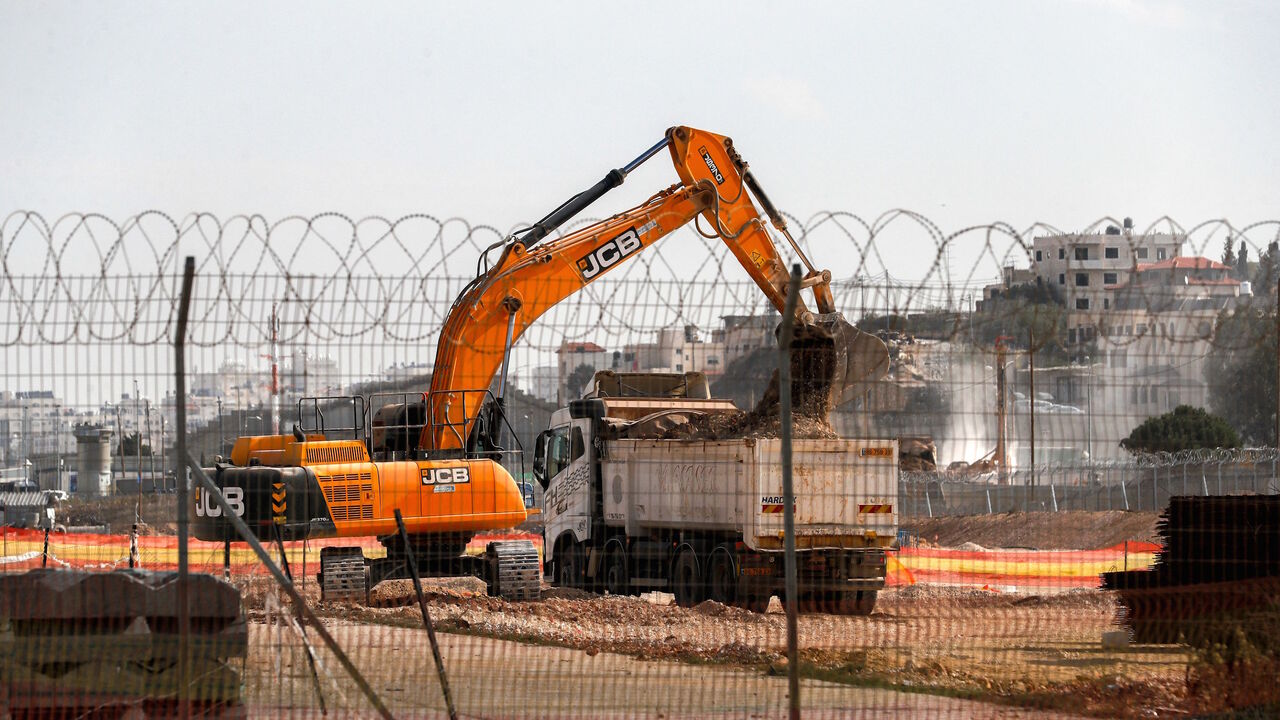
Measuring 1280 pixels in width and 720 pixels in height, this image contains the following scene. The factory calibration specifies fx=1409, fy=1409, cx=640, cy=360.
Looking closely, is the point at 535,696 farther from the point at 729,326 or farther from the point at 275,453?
the point at 275,453

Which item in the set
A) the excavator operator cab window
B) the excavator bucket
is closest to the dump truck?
the excavator operator cab window

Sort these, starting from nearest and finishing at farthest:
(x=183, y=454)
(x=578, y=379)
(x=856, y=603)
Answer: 1. (x=183, y=454)
2. (x=578, y=379)
3. (x=856, y=603)

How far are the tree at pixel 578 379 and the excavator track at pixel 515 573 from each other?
2.03 meters

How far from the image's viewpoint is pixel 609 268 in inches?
710

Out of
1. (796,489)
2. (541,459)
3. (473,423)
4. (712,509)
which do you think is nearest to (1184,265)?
(796,489)

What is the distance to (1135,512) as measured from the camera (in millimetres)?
34281

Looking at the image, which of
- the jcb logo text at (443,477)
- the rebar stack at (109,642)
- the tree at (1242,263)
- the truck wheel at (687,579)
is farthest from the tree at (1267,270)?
the rebar stack at (109,642)

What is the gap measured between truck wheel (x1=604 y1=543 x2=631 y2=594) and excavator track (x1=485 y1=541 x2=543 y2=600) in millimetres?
1252

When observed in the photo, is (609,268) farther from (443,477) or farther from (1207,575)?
(1207,575)

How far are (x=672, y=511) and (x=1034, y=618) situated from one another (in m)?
4.26

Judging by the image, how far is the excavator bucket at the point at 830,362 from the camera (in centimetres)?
1683

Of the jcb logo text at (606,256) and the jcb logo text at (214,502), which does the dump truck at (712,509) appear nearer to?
the jcb logo text at (606,256)

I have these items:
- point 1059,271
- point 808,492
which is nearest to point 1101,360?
point 1059,271

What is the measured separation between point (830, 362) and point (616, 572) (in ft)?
12.6
